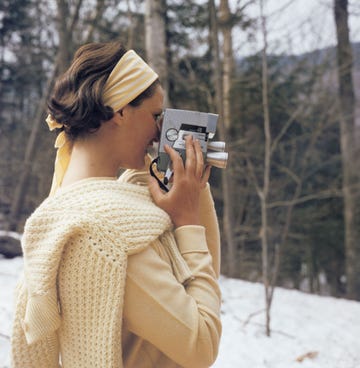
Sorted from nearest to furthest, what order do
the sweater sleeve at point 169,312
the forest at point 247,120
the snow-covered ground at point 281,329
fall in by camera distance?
the sweater sleeve at point 169,312
the snow-covered ground at point 281,329
the forest at point 247,120

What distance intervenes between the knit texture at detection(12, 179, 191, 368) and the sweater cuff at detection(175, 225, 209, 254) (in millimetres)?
23

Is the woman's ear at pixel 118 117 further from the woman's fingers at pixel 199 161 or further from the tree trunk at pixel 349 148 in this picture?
the tree trunk at pixel 349 148

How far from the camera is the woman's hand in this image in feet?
3.25

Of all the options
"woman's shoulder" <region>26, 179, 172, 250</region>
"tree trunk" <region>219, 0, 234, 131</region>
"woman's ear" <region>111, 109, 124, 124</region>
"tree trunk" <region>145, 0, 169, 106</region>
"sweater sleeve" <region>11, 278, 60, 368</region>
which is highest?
"tree trunk" <region>219, 0, 234, 131</region>

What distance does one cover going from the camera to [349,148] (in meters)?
8.80

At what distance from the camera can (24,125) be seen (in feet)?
40.7

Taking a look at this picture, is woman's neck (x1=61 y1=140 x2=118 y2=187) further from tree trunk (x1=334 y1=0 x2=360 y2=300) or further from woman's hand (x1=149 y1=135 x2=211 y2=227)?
tree trunk (x1=334 y1=0 x2=360 y2=300)

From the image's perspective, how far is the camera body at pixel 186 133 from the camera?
1.03 m

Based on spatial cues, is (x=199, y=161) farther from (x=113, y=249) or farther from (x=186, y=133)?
(x=113, y=249)

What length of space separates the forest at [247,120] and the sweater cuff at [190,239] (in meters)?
5.06

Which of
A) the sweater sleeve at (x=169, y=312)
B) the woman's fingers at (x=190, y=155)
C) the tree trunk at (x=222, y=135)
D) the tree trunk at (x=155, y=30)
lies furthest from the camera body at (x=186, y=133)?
the tree trunk at (x=222, y=135)

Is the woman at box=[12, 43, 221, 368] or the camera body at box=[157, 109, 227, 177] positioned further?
the camera body at box=[157, 109, 227, 177]

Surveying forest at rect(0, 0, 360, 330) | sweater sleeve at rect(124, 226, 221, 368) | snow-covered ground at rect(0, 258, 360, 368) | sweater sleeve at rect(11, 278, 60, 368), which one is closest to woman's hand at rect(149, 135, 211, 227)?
sweater sleeve at rect(124, 226, 221, 368)

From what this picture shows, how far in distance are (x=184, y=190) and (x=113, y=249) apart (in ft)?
0.76
